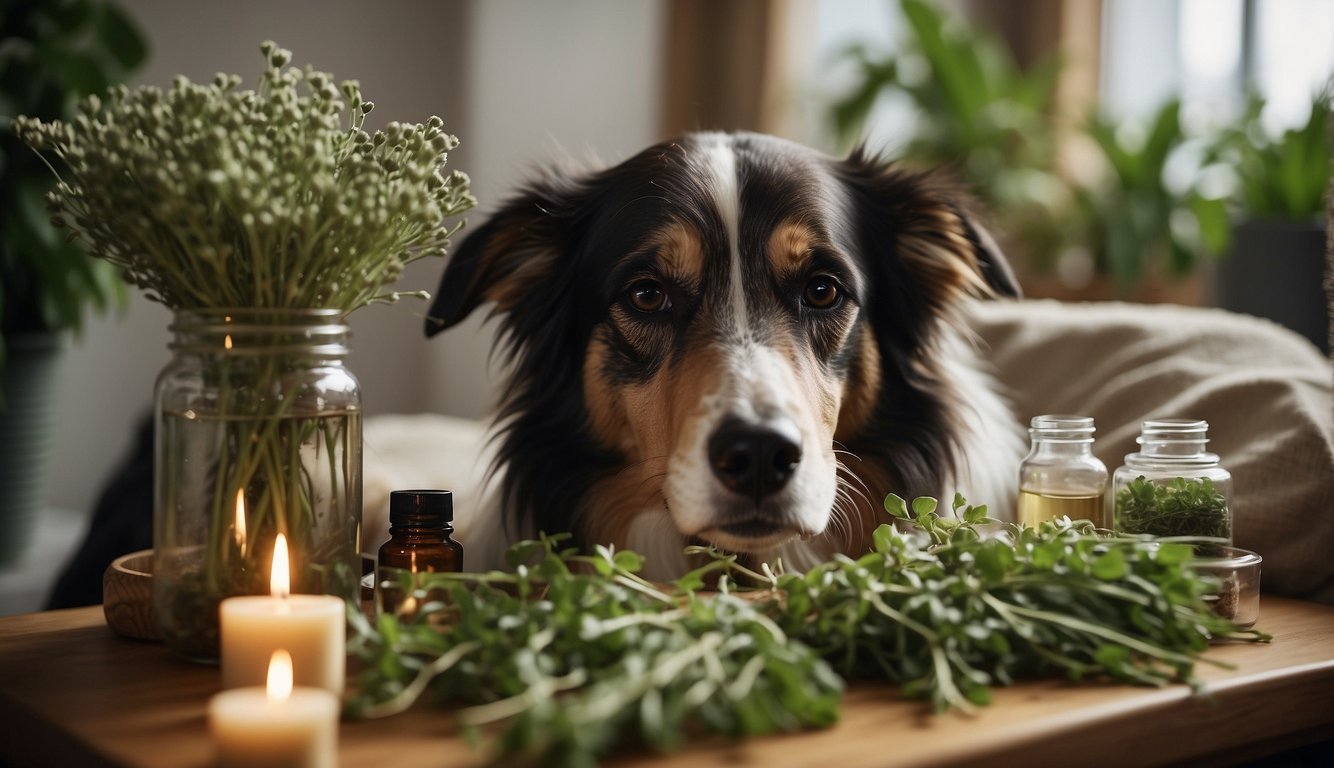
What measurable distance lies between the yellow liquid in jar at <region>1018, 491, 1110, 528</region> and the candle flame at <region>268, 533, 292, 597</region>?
2.63ft

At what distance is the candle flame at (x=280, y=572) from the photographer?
0.98 m

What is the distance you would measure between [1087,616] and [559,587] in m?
0.45

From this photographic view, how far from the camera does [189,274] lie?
1042mm

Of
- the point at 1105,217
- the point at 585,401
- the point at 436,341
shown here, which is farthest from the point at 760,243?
the point at 436,341

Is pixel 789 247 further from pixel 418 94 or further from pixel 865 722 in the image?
pixel 418 94

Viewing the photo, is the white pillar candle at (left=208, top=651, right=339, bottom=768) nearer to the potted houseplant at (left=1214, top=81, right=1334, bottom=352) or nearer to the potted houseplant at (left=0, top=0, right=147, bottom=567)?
the potted houseplant at (left=1214, top=81, right=1334, bottom=352)

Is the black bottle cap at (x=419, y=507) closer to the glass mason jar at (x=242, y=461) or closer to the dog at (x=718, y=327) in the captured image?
the glass mason jar at (x=242, y=461)

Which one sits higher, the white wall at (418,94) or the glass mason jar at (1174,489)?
the white wall at (418,94)

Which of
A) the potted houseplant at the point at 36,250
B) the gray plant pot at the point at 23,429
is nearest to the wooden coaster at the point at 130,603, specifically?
the potted houseplant at the point at 36,250

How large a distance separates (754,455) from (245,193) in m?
0.58

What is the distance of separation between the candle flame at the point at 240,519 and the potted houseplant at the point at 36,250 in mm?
2035

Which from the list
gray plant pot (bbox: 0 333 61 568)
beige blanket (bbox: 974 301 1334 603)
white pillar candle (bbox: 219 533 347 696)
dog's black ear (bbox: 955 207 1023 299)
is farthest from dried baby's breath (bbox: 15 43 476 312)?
gray plant pot (bbox: 0 333 61 568)

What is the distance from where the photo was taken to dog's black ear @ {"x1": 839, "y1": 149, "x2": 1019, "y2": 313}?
5.47ft

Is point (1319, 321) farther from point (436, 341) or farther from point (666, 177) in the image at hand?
point (436, 341)
